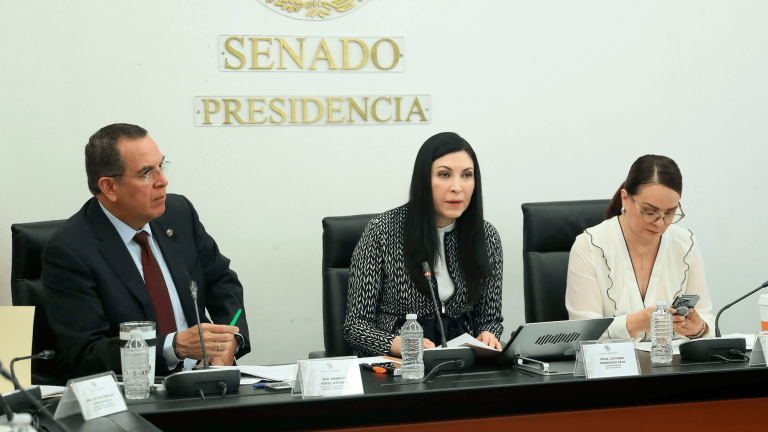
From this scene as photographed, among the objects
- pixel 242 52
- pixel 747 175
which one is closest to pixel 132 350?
pixel 242 52

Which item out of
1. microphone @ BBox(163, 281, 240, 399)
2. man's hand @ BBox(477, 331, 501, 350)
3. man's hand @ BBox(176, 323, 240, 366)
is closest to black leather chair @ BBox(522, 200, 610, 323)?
man's hand @ BBox(477, 331, 501, 350)

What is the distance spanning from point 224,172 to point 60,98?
2.22ft

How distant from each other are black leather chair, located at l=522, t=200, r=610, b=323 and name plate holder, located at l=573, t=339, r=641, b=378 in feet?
2.87

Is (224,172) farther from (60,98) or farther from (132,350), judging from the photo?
(132,350)

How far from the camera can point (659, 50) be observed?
10.9 feet

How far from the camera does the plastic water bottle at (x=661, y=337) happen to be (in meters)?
1.89

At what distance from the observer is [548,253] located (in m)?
2.68

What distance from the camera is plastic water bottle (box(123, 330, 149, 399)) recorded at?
160cm

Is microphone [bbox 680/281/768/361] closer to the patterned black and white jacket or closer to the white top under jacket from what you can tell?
the white top under jacket

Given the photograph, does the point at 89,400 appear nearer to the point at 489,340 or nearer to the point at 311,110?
the point at 489,340

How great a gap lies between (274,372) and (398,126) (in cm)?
152

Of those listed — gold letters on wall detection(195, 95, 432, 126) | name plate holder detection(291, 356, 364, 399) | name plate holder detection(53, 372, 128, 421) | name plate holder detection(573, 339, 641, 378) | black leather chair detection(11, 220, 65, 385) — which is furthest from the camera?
gold letters on wall detection(195, 95, 432, 126)

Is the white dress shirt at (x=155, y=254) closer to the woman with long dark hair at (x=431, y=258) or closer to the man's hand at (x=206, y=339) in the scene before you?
the man's hand at (x=206, y=339)

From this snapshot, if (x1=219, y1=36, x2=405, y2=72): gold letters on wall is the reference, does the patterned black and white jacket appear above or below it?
below
